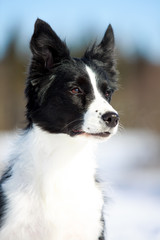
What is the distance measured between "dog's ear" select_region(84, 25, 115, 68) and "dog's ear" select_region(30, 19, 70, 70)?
0.45 metres

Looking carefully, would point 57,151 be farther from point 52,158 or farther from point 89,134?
point 89,134

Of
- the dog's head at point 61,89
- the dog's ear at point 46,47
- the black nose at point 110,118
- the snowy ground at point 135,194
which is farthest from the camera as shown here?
the snowy ground at point 135,194

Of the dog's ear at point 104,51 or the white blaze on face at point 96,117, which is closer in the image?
the white blaze on face at point 96,117

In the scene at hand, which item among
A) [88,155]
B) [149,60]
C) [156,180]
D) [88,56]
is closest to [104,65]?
[88,56]

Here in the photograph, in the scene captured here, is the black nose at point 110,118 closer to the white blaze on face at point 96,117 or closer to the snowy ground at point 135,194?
the white blaze on face at point 96,117

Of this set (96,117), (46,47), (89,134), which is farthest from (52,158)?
(46,47)

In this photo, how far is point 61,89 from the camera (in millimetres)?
4562

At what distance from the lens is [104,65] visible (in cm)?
517

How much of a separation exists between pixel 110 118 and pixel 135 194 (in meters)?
5.56

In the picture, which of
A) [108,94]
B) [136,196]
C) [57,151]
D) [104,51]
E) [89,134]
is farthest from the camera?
[136,196]

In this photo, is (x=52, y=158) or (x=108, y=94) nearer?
(x=52, y=158)

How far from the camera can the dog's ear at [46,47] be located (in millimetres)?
4484

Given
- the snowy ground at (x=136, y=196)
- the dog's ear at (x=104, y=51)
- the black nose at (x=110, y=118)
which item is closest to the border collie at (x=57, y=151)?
the black nose at (x=110, y=118)

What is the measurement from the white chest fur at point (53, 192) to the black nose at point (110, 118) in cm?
36
